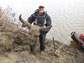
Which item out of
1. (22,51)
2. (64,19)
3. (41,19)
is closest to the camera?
(41,19)

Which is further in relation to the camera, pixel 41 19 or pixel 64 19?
pixel 64 19

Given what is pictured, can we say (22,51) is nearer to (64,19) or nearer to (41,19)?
(41,19)

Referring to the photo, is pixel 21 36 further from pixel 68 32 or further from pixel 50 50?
pixel 68 32

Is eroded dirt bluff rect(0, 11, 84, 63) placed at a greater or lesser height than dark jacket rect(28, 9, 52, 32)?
lesser

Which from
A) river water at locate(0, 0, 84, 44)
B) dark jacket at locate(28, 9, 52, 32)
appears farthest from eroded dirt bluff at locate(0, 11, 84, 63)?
river water at locate(0, 0, 84, 44)

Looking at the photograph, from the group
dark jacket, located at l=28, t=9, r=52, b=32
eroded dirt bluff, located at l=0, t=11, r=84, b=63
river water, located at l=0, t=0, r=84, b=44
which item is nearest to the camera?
eroded dirt bluff, located at l=0, t=11, r=84, b=63

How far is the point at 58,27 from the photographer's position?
40.3 ft

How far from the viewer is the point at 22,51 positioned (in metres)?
5.68

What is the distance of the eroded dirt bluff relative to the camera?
4.94 m

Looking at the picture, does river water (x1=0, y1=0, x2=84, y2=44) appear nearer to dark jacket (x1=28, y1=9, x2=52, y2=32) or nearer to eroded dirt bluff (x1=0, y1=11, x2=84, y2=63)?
eroded dirt bluff (x1=0, y1=11, x2=84, y2=63)

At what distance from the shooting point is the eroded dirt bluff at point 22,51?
4.94 meters

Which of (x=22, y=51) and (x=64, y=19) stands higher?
(x=64, y=19)

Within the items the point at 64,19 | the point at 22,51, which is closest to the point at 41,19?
the point at 22,51

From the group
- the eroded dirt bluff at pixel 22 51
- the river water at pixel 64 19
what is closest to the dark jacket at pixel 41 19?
the eroded dirt bluff at pixel 22 51
